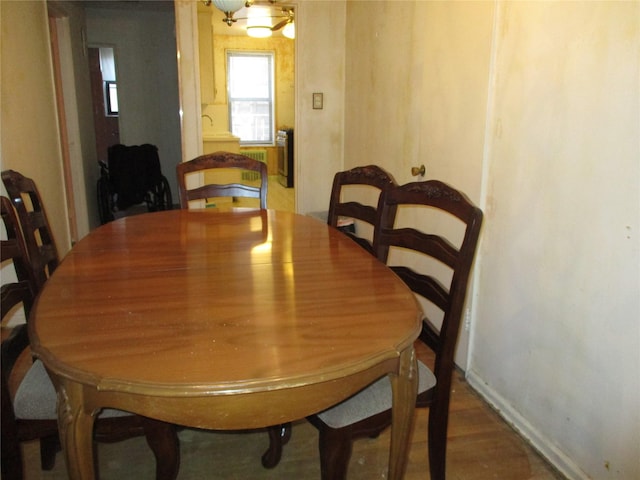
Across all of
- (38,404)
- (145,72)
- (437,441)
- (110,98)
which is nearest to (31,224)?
(38,404)

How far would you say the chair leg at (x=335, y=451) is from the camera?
4.08 feet

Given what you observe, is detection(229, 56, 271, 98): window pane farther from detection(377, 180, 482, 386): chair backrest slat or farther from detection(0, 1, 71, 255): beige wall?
detection(377, 180, 482, 386): chair backrest slat

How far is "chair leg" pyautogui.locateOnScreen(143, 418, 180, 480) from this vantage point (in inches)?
49.8

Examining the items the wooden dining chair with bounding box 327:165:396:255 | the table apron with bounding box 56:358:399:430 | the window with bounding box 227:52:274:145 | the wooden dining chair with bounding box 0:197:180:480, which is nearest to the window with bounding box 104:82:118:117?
the window with bounding box 227:52:274:145

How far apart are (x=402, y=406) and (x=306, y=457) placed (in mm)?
869

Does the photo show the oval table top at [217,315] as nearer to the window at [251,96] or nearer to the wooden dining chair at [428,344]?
the wooden dining chair at [428,344]

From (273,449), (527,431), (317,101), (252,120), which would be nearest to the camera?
(273,449)

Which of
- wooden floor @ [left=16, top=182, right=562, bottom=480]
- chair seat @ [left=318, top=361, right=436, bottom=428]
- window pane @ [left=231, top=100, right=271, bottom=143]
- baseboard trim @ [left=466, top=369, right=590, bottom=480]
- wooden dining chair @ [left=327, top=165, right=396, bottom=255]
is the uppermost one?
window pane @ [left=231, top=100, right=271, bottom=143]

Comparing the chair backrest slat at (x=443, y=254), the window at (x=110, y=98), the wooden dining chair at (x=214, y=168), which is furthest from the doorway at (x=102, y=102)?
the chair backrest slat at (x=443, y=254)

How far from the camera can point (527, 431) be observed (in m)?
1.86

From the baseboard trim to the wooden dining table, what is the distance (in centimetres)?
83

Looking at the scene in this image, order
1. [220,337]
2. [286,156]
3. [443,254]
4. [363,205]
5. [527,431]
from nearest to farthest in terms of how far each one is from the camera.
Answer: [220,337], [443,254], [527,431], [363,205], [286,156]

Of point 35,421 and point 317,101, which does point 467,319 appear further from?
point 317,101

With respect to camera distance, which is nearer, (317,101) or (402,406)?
(402,406)
